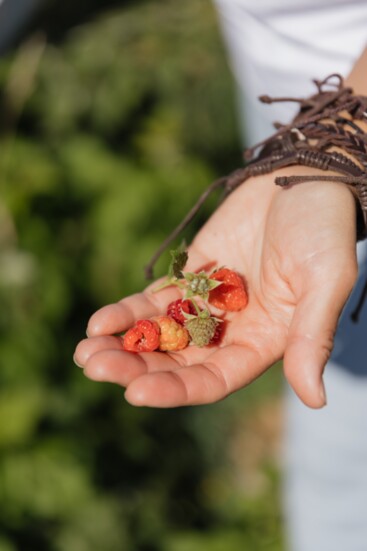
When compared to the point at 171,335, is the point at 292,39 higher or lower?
higher

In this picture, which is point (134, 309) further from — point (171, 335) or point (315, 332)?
point (315, 332)

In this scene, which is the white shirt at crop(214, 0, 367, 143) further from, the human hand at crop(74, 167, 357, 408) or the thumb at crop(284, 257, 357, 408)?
the thumb at crop(284, 257, 357, 408)

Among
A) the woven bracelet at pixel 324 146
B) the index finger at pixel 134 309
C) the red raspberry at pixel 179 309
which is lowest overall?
the red raspberry at pixel 179 309

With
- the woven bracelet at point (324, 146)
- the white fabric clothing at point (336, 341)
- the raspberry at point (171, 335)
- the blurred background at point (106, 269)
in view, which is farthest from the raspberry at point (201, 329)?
the blurred background at point (106, 269)

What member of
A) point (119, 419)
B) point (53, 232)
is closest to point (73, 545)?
point (119, 419)

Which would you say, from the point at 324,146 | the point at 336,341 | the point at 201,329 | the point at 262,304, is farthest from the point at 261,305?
the point at 336,341

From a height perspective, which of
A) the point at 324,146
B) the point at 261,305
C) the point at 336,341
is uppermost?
the point at 324,146

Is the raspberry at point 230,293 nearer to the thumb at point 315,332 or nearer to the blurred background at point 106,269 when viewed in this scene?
the thumb at point 315,332
